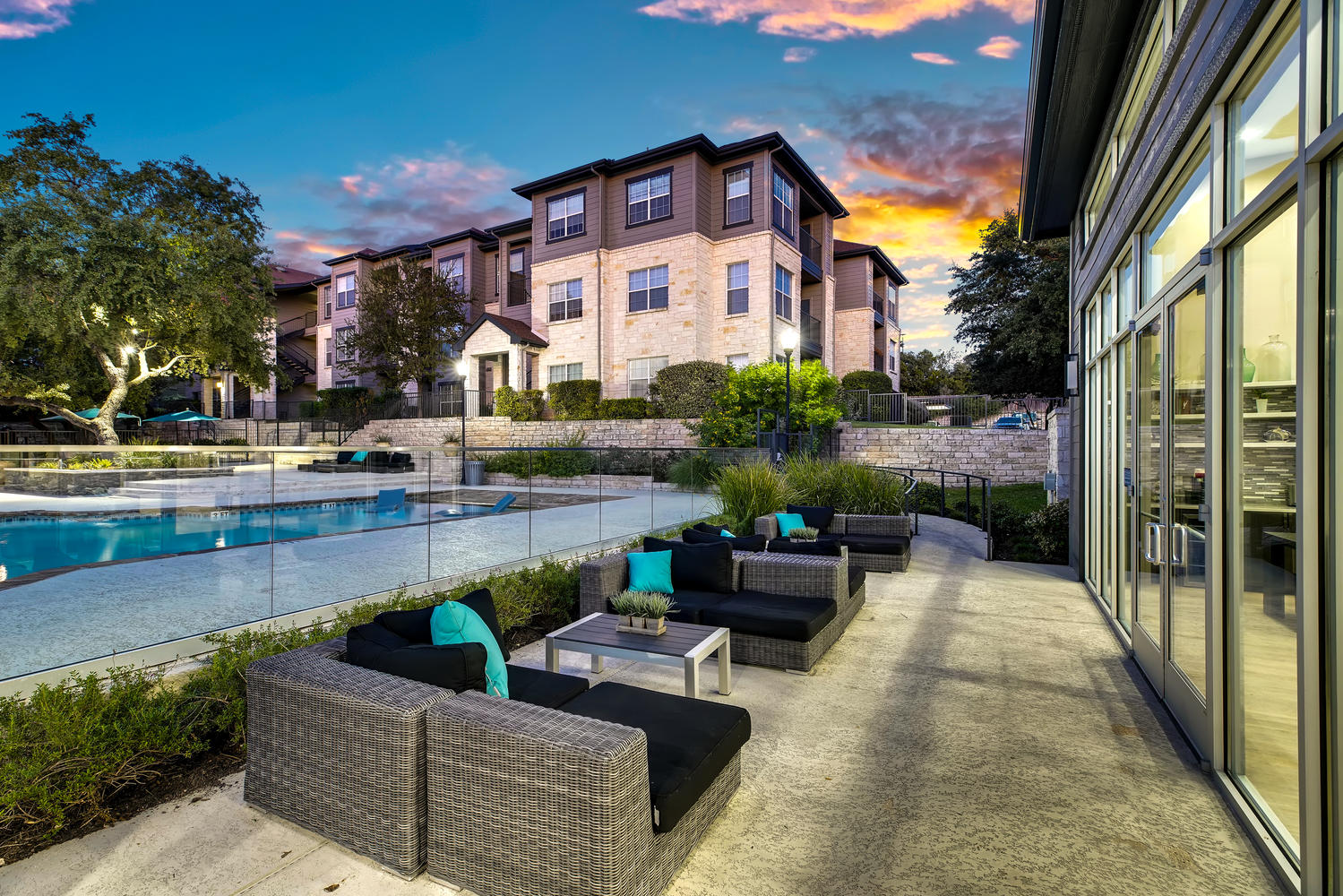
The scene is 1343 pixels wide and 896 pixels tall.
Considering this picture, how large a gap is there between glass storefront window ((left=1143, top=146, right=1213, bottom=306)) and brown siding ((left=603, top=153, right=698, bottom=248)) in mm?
17292

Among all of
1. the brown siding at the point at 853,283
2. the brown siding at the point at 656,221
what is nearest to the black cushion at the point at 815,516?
the brown siding at the point at 656,221

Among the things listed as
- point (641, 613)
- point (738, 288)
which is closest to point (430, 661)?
point (641, 613)

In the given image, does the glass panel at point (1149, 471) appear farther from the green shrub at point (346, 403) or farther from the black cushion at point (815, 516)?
the green shrub at point (346, 403)

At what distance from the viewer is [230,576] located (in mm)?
3807

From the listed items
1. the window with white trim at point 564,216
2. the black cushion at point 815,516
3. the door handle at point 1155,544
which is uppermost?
the window with white trim at point 564,216

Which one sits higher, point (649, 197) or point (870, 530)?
Result: point (649, 197)

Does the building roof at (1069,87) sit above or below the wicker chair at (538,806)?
above

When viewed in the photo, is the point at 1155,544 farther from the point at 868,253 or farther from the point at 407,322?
the point at 407,322

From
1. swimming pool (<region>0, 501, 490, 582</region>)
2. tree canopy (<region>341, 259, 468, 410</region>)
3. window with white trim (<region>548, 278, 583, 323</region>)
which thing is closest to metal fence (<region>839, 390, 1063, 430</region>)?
window with white trim (<region>548, 278, 583, 323</region>)

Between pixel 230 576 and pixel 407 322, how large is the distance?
24.5 meters

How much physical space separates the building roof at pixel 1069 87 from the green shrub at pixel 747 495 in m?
4.93

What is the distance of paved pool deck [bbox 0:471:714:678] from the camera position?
3.01 metres

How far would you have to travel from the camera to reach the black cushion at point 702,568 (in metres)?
5.25

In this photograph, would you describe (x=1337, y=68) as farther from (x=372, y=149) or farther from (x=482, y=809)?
(x=372, y=149)
